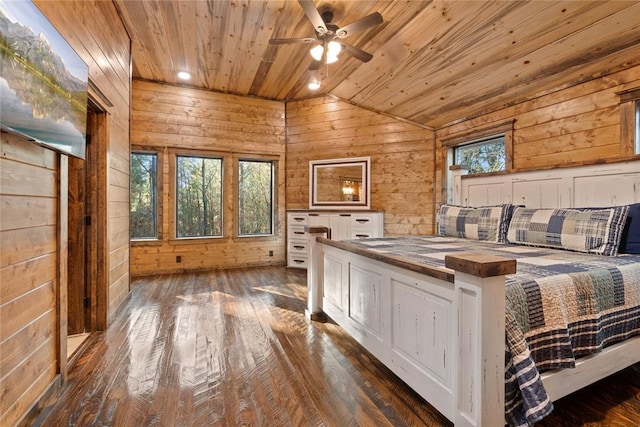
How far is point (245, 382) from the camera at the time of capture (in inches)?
66.3

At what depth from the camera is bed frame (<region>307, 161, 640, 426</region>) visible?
1.04 metres

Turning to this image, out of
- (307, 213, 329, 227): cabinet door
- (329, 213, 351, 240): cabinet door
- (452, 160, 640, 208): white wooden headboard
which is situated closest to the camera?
(452, 160, 640, 208): white wooden headboard

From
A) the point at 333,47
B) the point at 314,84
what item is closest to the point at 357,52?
the point at 333,47

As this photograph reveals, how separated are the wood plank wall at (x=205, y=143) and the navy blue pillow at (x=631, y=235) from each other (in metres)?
4.26

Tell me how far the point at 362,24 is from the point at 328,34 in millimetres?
331

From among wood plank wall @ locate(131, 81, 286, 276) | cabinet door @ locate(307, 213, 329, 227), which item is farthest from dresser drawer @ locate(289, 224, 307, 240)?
wood plank wall @ locate(131, 81, 286, 276)

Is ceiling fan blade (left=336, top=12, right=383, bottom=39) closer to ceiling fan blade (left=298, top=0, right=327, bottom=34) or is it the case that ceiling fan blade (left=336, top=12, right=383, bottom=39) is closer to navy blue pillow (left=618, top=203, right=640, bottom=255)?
ceiling fan blade (left=298, top=0, right=327, bottom=34)

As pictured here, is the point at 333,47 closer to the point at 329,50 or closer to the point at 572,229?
the point at 329,50

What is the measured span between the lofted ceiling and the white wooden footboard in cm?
231

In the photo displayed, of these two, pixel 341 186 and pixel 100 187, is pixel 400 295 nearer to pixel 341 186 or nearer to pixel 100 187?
pixel 100 187

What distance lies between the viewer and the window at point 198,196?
4684 millimetres

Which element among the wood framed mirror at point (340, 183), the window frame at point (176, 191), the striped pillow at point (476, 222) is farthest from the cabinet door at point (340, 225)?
the window frame at point (176, 191)

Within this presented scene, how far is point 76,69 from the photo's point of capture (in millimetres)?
1711

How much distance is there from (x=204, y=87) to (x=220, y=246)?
2628mm
